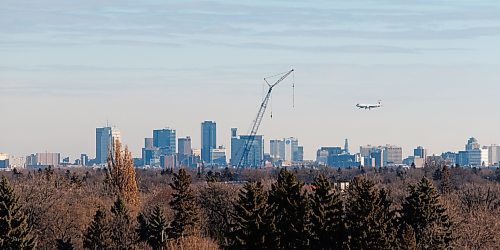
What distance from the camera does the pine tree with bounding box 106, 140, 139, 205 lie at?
106812 mm

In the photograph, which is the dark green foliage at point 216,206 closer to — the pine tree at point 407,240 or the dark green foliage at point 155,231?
the dark green foliage at point 155,231

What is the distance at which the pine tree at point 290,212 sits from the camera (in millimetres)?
60000

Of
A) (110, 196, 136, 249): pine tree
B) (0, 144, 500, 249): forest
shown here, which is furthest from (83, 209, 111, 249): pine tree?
(110, 196, 136, 249): pine tree

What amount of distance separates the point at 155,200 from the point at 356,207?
158ft

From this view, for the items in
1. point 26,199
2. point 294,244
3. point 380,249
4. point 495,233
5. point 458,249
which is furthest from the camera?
point 26,199

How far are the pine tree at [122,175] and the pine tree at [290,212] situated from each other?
1697 inches

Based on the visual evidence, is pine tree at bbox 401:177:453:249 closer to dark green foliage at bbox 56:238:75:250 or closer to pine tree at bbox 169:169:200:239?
pine tree at bbox 169:169:200:239

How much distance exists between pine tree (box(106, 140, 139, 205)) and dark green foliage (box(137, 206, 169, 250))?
27255 mm

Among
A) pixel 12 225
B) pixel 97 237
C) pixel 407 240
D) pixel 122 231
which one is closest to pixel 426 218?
pixel 407 240

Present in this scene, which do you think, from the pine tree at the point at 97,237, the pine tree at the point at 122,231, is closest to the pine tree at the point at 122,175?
the pine tree at the point at 122,231

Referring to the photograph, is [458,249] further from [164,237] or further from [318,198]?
[164,237]

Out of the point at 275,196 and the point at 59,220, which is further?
the point at 59,220

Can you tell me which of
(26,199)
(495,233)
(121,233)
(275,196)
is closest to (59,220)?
(26,199)

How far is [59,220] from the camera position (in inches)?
3292
